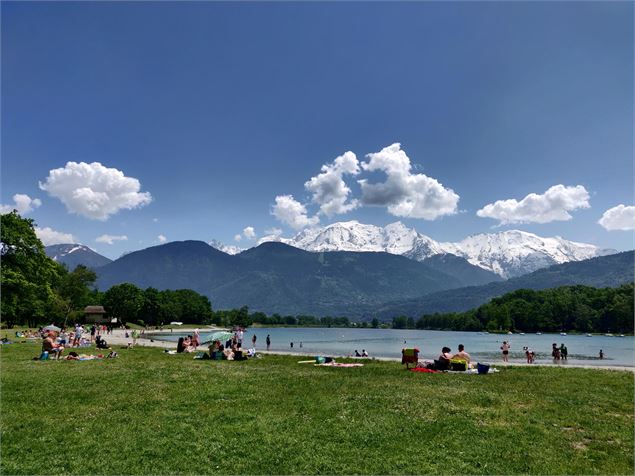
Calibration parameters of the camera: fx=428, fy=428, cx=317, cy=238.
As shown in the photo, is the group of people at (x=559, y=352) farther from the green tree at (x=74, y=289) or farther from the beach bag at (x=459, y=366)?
the green tree at (x=74, y=289)

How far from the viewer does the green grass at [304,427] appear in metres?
10.8

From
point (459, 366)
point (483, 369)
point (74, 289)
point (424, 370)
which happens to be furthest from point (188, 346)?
point (74, 289)

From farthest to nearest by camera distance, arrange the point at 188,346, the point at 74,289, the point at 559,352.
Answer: the point at 74,289 → the point at 559,352 → the point at 188,346

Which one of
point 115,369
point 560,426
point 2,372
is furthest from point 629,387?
point 2,372

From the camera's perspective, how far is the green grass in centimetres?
1078

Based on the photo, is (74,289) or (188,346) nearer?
(188,346)

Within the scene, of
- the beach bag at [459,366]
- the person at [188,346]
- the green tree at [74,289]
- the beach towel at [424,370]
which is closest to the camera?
the beach towel at [424,370]

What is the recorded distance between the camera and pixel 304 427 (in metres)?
13.6

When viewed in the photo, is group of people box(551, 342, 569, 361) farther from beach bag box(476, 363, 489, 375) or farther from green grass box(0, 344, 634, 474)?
green grass box(0, 344, 634, 474)

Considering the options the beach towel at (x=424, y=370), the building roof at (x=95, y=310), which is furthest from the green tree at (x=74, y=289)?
the beach towel at (x=424, y=370)

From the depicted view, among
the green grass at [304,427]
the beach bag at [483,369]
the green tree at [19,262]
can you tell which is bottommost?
the beach bag at [483,369]

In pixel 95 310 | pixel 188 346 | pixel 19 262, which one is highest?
pixel 19 262

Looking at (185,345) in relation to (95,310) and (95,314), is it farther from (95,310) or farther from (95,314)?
(95,314)

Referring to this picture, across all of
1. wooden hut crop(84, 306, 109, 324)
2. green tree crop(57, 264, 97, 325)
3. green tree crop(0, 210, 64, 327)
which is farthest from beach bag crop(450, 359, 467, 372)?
wooden hut crop(84, 306, 109, 324)
